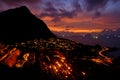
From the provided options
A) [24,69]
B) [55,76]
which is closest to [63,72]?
[55,76]

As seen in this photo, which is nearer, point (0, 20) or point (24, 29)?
point (0, 20)

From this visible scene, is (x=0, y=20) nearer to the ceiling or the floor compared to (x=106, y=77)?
nearer to the ceiling

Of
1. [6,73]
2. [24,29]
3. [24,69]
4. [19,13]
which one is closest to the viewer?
[6,73]

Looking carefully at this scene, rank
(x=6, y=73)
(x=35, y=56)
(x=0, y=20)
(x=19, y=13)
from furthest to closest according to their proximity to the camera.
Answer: (x=19, y=13) < (x=0, y=20) < (x=35, y=56) < (x=6, y=73)

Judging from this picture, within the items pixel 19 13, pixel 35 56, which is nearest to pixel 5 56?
pixel 35 56

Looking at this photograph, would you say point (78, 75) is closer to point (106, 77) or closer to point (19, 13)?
point (106, 77)

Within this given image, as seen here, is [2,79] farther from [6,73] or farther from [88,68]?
[88,68]
